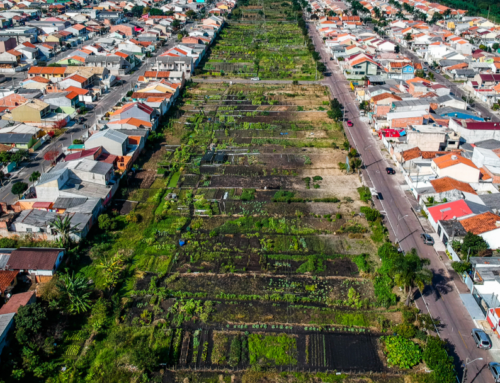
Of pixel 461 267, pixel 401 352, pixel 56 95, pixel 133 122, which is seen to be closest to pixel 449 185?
pixel 461 267

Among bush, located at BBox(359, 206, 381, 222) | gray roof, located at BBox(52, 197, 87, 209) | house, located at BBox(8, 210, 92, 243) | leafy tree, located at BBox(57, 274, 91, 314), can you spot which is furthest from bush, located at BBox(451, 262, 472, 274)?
gray roof, located at BBox(52, 197, 87, 209)

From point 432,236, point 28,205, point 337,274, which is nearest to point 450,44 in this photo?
point 432,236

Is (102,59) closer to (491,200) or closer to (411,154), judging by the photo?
(411,154)

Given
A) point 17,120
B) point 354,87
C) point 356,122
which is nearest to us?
point 17,120

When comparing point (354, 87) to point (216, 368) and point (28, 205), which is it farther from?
point (216, 368)

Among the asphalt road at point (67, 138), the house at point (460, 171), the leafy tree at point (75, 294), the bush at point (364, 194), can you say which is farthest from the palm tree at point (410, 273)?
the asphalt road at point (67, 138)

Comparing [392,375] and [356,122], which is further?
[356,122]

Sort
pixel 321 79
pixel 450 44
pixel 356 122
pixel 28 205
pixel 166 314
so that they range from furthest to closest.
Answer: pixel 450 44, pixel 321 79, pixel 356 122, pixel 28 205, pixel 166 314
